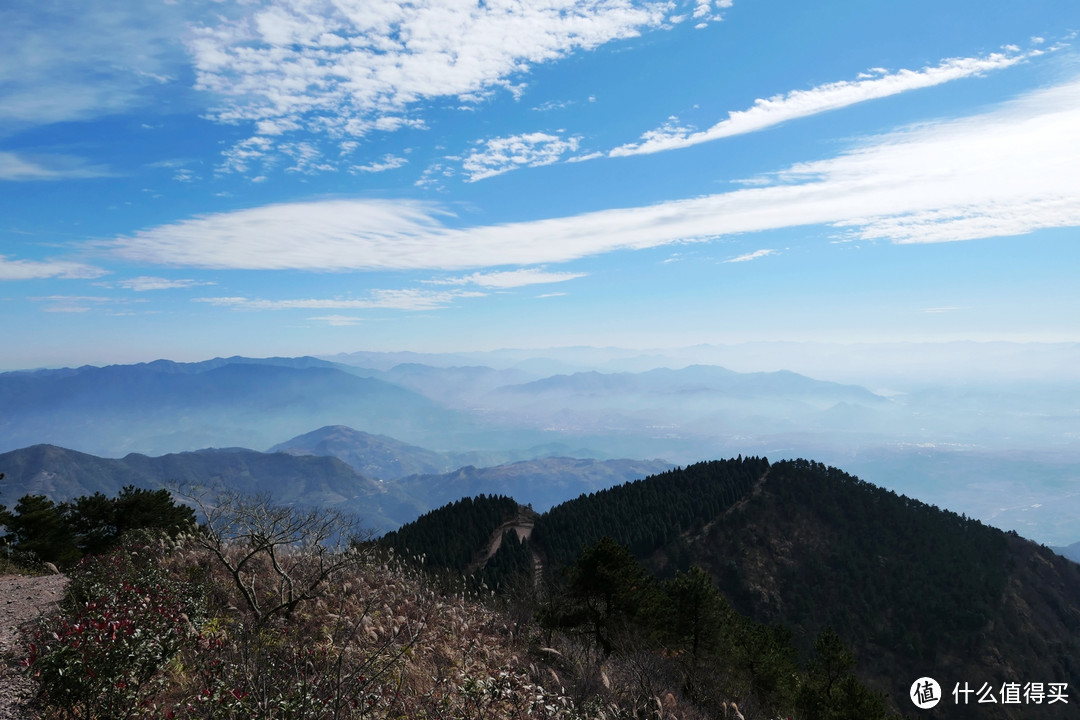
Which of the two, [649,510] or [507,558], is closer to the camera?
[507,558]

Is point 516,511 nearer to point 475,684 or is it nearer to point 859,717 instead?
point 859,717

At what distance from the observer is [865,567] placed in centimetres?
6681

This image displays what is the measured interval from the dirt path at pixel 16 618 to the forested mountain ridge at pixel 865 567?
47730 millimetres

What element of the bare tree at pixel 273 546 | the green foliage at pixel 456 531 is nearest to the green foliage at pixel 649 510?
the green foliage at pixel 456 531

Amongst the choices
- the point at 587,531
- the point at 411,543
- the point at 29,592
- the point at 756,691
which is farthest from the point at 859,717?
the point at 411,543

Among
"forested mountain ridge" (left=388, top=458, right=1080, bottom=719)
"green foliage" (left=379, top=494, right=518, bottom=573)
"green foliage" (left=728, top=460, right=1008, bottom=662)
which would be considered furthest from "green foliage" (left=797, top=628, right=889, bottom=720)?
"green foliage" (left=379, top=494, right=518, bottom=573)

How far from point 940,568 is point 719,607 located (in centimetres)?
5573

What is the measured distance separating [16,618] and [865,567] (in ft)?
254

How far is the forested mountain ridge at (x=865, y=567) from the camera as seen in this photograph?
5778 cm

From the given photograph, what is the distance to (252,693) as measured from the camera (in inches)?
289

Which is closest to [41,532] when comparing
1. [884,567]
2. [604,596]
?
[604,596]

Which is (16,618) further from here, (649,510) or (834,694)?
(649,510)

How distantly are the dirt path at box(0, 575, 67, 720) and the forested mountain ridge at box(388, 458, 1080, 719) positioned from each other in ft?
157

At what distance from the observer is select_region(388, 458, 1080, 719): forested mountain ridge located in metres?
57.8
